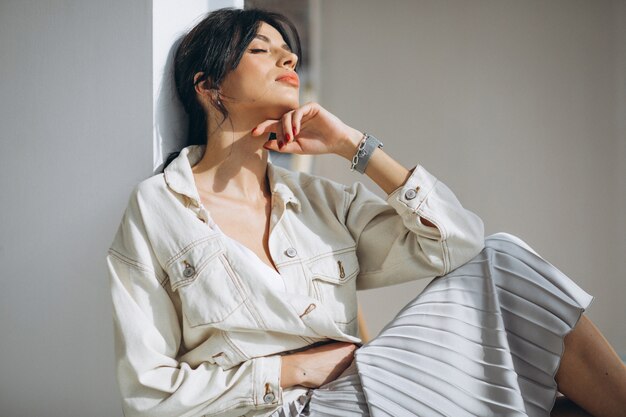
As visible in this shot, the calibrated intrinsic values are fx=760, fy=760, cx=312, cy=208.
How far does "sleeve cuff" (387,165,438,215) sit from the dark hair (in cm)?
46


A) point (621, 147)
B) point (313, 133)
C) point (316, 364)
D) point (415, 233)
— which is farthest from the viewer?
point (621, 147)

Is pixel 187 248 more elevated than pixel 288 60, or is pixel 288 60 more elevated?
pixel 288 60

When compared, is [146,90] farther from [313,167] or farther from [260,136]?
[313,167]

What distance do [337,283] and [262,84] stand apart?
1.62 ft

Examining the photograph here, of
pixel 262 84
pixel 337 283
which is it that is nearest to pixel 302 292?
pixel 337 283

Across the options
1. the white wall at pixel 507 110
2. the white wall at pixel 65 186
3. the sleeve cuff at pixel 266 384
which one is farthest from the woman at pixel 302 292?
the white wall at pixel 507 110

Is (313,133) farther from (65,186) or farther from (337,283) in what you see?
(65,186)

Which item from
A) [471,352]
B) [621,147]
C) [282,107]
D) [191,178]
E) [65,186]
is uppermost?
[282,107]

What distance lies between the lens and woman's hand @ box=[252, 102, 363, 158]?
1.76 meters

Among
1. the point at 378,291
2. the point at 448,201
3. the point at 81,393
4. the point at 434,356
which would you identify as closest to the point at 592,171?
the point at 378,291

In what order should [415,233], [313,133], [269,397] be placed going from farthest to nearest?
1. [313,133]
2. [415,233]
3. [269,397]

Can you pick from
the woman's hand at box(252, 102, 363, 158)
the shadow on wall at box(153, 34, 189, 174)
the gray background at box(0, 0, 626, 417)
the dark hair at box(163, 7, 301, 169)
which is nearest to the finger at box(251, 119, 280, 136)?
the woman's hand at box(252, 102, 363, 158)

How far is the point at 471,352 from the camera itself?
5.08 feet

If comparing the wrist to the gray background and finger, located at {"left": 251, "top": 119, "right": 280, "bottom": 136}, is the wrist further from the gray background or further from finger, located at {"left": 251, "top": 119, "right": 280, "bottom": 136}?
the gray background
